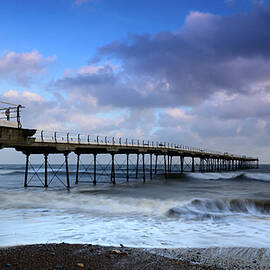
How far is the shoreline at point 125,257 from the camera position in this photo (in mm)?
6634

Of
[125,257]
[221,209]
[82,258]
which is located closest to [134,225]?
[125,257]

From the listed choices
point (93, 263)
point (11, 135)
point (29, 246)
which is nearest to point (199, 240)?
point (93, 263)

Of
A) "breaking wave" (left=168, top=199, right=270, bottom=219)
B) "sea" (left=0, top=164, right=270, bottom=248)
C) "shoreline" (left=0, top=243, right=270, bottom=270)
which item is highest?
"shoreline" (left=0, top=243, right=270, bottom=270)

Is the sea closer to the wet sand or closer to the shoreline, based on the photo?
the shoreline

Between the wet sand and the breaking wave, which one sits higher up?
the wet sand

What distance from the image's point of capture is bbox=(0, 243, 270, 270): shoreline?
6.63 m

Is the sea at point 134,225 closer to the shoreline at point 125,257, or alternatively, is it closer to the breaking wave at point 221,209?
the breaking wave at point 221,209

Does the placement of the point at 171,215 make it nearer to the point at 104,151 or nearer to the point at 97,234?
the point at 97,234

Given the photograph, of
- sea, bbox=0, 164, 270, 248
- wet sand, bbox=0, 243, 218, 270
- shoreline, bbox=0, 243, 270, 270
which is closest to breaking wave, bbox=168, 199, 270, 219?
sea, bbox=0, 164, 270, 248

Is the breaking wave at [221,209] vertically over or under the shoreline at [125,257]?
under

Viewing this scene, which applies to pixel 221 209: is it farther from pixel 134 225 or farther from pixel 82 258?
pixel 82 258

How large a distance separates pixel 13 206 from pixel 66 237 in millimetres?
9380

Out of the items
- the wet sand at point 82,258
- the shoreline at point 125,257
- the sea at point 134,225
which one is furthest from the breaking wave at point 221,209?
the wet sand at point 82,258

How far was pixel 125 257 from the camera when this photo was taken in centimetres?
728
